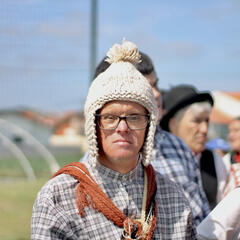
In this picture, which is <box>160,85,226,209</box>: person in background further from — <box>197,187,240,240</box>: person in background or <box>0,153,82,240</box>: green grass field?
<box>0,153,82,240</box>: green grass field

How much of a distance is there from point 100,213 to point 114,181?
0.17 m

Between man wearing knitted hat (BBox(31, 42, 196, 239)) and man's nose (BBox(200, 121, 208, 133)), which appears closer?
man wearing knitted hat (BBox(31, 42, 196, 239))

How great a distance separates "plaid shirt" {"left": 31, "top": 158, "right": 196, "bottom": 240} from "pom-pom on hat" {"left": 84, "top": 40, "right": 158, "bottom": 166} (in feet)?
0.38

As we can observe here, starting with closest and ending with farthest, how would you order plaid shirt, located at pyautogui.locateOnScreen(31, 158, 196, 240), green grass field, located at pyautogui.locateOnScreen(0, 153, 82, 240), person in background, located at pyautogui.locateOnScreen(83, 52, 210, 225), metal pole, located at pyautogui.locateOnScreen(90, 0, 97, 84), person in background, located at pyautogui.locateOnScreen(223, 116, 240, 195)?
plaid shirt, located at pyautogui.locateOnScreen(31, 158, 196, 240), person in background, located at pyautogui.locateOnScreen(83, 52, 210, 225), person in background, located at pyautogui.locateOnScreen(223, 116, 240, 195), green grass field, located at pyautogui.locateOnScreen(0, 153, 82, 240), metal pole, located at pyautogui.locateOnScreen(90, 0, 97, 84)

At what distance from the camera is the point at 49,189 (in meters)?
2.16

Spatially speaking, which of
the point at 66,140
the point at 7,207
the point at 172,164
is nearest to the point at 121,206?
the point at 172,164

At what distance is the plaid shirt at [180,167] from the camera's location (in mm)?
3031

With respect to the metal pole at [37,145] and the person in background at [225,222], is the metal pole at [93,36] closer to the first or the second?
the metal pole at [37,145]

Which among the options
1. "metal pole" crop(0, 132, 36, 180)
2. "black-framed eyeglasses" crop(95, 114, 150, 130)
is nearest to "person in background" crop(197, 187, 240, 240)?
"black-framed eyeglasses" crop(95, 114, 150, 130)

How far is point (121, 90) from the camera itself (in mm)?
2213

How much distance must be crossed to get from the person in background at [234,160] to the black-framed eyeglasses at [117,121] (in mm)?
1460

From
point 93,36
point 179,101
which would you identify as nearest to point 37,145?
point 93,36

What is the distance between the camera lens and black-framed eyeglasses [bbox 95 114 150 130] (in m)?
2.23

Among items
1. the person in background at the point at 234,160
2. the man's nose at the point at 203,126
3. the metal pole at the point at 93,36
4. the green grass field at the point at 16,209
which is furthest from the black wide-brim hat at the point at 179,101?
the metal pole at the point at 93,36
